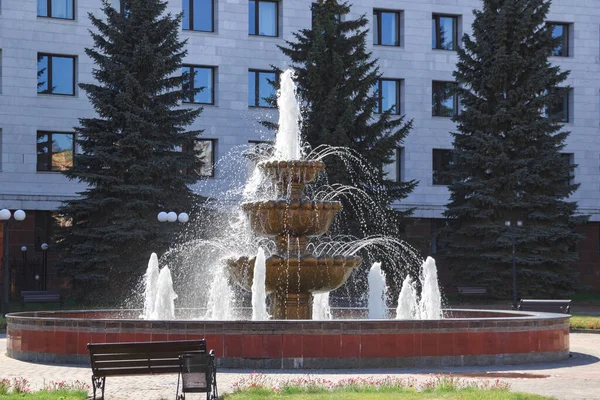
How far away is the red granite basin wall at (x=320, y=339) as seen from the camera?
14.4m

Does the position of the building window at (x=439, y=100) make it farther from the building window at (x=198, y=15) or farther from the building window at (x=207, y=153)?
the building window at (x=198, y=15)

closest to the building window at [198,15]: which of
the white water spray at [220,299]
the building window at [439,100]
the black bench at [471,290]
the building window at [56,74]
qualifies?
the building window at [56,74]

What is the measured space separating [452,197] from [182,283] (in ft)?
34.2

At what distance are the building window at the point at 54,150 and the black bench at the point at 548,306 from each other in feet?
61.5

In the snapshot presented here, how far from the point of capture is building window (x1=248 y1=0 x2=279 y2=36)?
40.8m

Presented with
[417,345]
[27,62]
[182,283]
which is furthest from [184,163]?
[417,345]

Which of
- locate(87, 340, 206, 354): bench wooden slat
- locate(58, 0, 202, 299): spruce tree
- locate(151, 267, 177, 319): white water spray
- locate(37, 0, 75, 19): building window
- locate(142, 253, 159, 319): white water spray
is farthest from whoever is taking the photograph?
locate(37, 0, 75, 19): building window

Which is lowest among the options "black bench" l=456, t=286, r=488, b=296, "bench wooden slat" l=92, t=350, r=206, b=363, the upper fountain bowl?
"black bench" l=456, t=286, r=488, b=296

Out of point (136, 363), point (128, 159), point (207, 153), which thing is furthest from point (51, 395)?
point (207, 153)

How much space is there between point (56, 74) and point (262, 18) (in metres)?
Answer: 8.30

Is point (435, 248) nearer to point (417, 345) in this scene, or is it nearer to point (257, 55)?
point (257, 55)

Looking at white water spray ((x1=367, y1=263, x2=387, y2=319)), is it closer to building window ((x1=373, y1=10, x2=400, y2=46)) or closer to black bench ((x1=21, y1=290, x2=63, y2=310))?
black bench ((x1=21, y1=290, x2=63, y2=310))

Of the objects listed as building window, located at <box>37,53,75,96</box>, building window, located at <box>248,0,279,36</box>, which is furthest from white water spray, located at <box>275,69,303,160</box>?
building window, located at <box>248,0,279,36</box>

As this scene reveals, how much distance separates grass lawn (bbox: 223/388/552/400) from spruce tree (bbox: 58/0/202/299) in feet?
68.2
